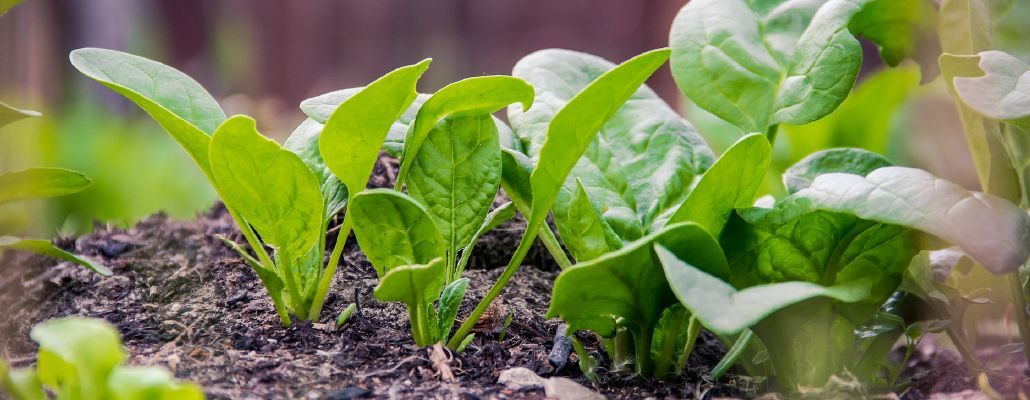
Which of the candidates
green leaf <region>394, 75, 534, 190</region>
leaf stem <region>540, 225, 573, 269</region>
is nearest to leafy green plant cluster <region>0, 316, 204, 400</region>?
green leaf <region>394, 75, 534, 190</region>

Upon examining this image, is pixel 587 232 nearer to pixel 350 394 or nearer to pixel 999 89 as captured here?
pixel 350 394

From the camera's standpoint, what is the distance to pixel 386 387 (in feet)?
2.75

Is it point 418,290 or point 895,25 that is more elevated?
point 895,25

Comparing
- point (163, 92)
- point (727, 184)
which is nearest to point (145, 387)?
point (163, 92)

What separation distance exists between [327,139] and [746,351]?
0.57m

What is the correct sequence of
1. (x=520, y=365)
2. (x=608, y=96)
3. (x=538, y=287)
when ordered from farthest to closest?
1. (x=538, y=287)
2. (x=520, y=365)
3. (x=608, y=96)

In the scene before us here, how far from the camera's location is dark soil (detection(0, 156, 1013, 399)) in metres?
0.84

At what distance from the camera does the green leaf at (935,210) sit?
0.75 metres

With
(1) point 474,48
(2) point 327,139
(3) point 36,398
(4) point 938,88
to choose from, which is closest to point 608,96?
(2) point 327,139

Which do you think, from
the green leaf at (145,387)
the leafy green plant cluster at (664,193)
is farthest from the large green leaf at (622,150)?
the green leaf at (145,387)

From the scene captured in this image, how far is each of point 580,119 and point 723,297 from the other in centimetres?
22

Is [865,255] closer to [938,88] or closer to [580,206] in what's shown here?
[580,206]

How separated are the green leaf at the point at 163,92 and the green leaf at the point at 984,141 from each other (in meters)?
0.78

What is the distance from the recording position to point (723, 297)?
718 mm
